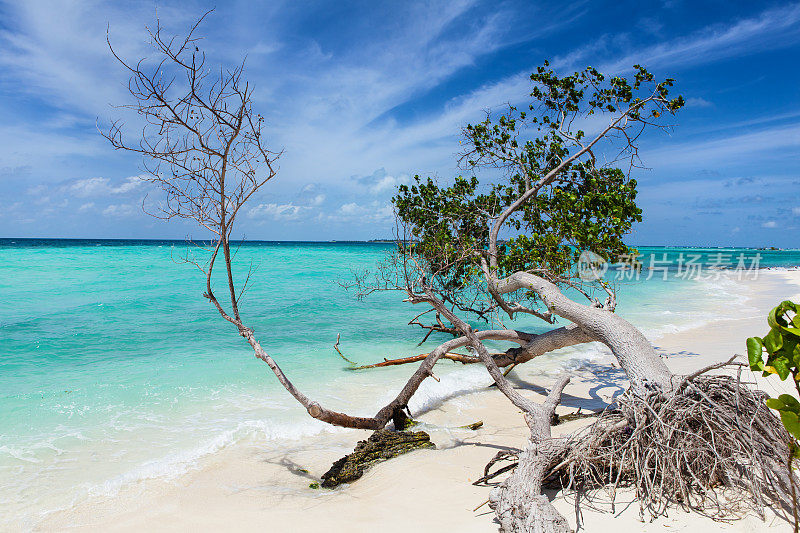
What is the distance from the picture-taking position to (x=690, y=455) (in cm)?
350

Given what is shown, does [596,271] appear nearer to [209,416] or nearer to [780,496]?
[780,496]

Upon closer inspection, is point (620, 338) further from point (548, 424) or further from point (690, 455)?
point (690, 455)

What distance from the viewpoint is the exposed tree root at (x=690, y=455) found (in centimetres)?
331

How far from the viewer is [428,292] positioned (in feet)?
17.5

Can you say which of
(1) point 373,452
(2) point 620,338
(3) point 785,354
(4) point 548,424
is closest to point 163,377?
(1) point 373,452

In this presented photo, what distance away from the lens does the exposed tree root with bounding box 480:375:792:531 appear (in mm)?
3312

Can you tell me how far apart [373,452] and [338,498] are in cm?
88

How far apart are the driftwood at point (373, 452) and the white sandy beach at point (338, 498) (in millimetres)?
120

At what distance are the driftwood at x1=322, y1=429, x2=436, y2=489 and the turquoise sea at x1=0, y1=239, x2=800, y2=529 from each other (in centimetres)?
136

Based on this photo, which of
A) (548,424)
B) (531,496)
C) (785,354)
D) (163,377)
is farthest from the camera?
(163,377)

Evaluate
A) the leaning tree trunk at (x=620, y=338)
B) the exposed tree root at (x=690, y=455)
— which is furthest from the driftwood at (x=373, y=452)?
the leaning tree trunk at (x=620, y=338)

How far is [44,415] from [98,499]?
3.10m

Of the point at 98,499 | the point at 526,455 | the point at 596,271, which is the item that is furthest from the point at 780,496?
the point at 98,499

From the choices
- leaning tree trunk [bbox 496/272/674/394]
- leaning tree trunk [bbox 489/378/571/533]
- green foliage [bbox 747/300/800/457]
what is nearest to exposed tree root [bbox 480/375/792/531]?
leaning tree trunk [bbox 489/378/571/533]
